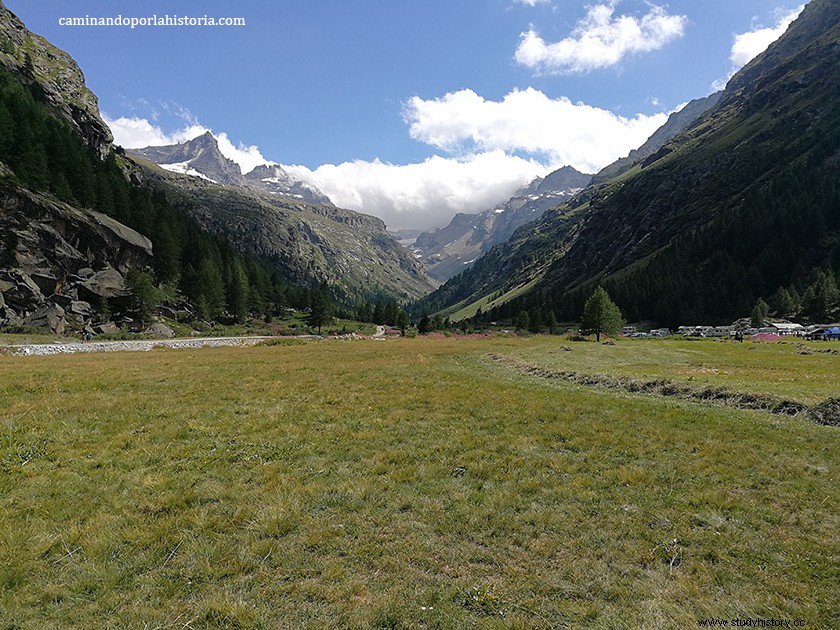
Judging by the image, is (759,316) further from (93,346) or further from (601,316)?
(93,346)

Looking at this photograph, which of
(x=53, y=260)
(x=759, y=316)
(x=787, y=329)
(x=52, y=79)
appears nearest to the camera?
(x=53, y=260)

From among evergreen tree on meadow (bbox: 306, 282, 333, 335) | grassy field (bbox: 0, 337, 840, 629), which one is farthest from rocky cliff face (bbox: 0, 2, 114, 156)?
grassy field (bbox: 0, 337, 840, 629)

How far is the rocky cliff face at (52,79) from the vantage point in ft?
508

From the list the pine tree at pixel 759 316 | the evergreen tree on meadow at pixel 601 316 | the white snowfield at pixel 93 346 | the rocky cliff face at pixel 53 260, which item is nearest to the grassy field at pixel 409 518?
the white snowfield at pixel 93 346

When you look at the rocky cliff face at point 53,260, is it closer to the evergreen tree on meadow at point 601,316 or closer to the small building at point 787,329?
the evergreen tree on meadow at point 601,316

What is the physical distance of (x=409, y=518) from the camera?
9805 millimetres

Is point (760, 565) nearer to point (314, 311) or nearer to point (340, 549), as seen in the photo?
point (340, 549)

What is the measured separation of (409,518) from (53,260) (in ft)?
350

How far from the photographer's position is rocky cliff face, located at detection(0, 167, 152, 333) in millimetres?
68250

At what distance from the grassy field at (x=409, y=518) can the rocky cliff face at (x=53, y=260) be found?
68930mm

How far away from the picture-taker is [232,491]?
10.9 meters

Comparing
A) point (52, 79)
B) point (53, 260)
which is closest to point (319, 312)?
point (53, 260)

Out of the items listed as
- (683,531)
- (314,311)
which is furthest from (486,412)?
(314,311)

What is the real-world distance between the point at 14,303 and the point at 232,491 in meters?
85.9
